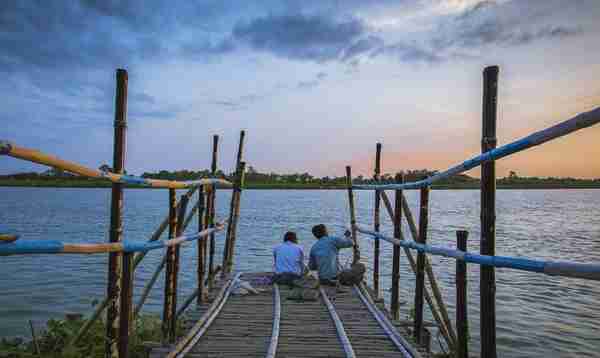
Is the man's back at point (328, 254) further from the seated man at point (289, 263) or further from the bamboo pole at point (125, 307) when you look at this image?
the bamboo pole at point (125, 307)

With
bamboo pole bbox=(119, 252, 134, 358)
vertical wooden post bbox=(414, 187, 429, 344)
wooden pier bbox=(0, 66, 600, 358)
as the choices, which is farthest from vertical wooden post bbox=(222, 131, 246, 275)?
bamboo pole bbox=(119, 252, 134, 358)

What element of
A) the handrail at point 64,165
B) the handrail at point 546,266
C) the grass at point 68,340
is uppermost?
the handrail at point 64,165

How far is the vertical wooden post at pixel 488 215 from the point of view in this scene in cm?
405

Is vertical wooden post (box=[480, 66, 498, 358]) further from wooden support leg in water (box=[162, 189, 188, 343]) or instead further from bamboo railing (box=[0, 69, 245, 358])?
wooden support leg in water (box=[162, 189, 188, 343])

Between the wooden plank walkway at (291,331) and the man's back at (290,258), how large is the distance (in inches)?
35.2

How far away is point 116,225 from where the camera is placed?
4.40m

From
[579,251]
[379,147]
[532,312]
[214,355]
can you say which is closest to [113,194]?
[214,355]

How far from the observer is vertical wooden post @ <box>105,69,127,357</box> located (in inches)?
174

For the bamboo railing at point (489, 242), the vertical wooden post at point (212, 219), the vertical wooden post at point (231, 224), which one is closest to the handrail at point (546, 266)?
the bamboo railing at point (489, 242)

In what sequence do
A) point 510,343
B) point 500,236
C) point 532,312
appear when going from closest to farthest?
point 510,343, point 532,312, point 500,236

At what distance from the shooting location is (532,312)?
1199 centimetres

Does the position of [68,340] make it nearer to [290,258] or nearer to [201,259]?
[201,259]

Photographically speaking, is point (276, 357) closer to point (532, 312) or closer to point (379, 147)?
point (379, 147)

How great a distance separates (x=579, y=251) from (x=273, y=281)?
20.6 meters
